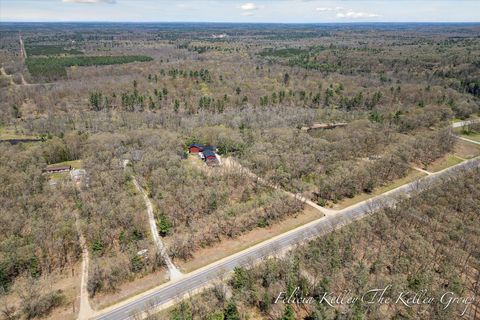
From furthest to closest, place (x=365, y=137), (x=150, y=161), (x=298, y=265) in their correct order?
(x=365, y=137) < (x=150, y=161) < (x=298, y=265)

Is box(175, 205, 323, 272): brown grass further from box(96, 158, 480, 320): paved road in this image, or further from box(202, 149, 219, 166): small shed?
box(202, 149, 219, 166): small shed

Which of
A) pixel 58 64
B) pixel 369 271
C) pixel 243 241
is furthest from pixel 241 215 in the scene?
pixel 58 64

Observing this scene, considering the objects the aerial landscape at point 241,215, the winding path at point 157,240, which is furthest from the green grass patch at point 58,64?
the winding path at point 157,240

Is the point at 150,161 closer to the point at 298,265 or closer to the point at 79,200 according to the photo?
the point at 79,200

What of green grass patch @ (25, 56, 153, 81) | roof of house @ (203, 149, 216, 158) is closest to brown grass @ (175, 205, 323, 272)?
roof of house @ (203, 149, 216, 158)

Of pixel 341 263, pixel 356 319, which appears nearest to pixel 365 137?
pixel 341 263

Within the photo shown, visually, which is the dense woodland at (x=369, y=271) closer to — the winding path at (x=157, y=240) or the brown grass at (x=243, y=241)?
the winding path at (x=157, y=240)

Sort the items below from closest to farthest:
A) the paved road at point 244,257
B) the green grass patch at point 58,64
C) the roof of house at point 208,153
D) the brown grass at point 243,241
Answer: the paved road at point 244,257 < the brown grass at point 243,241 < the roof of house at point 208,153 < the green grass patch at point 58,64
